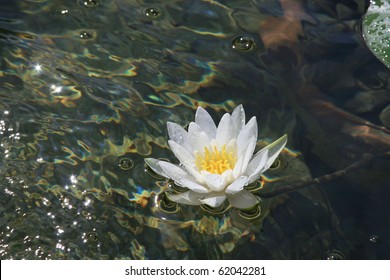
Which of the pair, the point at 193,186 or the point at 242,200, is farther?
the point at 242,200

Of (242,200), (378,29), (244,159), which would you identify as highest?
(378,29)

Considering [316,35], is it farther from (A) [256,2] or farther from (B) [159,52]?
(B) [159,52]

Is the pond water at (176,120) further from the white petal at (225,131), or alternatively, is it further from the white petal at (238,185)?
the white petal at (225,131)

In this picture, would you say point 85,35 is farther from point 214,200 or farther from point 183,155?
point 214,200

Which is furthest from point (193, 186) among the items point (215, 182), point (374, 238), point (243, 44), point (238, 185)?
point (243, 44)

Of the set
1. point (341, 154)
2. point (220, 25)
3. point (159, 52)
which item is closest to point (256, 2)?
point (220, 25)

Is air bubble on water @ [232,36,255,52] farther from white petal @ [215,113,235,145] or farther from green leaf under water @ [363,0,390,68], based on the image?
white petal @ [215,113,235,145]

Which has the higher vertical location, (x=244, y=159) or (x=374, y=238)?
(x=244, y=159)
